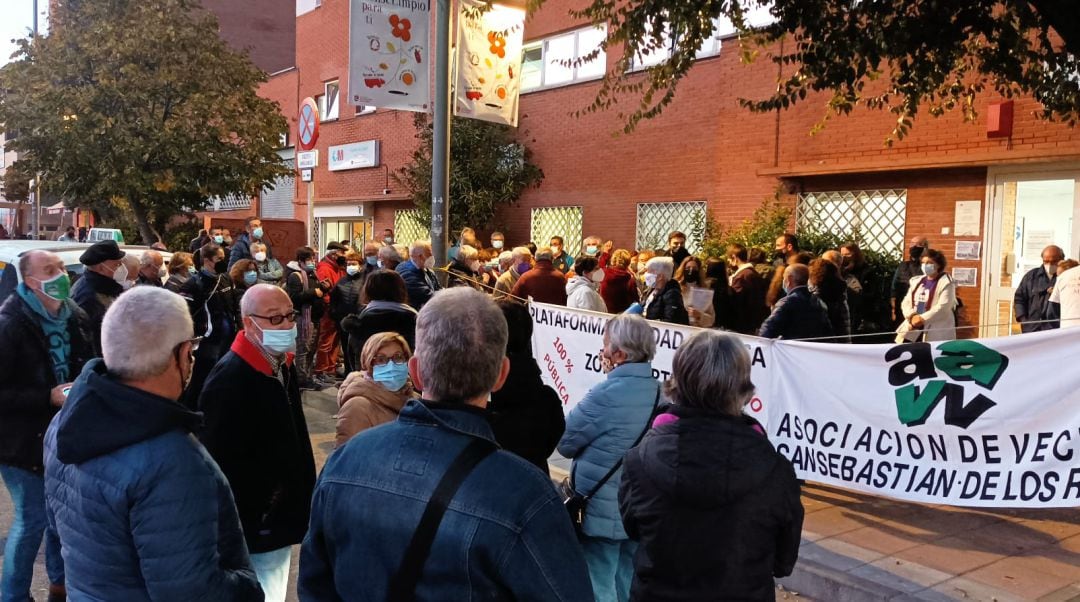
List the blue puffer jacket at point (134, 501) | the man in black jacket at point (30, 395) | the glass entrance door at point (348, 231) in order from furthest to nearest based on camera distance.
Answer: the glass entrance door at point (348, 231) < the man in black jacket at point (30, 395) < the blue puffer jacket at point (134, 501)

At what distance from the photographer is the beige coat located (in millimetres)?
3693

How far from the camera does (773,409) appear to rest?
6266 mm

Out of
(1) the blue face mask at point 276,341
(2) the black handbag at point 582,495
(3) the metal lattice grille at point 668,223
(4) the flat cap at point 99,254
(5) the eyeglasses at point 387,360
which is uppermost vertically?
(3) the metal lattice grille at point 668,223

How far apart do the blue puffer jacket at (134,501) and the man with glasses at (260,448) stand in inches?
38.2

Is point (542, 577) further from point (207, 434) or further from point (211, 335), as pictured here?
point (211, 335)

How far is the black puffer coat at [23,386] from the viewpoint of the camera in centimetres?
443

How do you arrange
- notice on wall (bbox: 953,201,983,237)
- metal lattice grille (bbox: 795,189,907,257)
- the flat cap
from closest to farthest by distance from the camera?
the flat cap → notice on wall (bbox: 953,201,983,237) → metal lattice grille (bbox: 795,189,907,257)

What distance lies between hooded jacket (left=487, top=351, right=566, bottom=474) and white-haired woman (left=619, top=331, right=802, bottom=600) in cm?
89

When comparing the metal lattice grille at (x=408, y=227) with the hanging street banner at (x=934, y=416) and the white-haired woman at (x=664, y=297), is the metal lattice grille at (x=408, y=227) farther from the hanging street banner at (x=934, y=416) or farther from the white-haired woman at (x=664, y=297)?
the hanging street banner at (x=934, y=416)

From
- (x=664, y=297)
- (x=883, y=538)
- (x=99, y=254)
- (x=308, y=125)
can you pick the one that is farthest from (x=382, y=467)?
(x=308, y=125)

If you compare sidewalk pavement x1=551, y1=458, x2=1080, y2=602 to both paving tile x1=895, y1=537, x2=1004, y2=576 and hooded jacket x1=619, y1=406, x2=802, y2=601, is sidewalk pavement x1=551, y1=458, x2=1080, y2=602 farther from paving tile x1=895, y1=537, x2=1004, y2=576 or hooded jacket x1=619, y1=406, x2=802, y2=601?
hooded jacket x1=619, y1=406, x2=802, y2=601

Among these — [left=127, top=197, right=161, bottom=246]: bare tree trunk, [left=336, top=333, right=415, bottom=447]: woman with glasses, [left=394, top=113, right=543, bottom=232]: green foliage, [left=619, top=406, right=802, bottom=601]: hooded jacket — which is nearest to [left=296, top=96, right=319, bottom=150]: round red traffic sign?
[left=394, top=113, right=543, bottom=232]: green foliage

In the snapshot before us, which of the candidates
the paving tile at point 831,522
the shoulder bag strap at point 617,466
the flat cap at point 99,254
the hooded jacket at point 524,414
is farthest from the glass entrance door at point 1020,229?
the flat cap at point 99,254

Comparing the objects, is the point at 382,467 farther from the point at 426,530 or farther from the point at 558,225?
the point at 558,225
